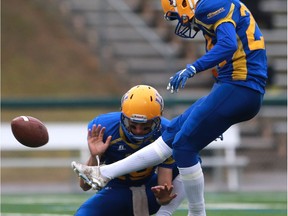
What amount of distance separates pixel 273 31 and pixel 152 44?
1.96 m

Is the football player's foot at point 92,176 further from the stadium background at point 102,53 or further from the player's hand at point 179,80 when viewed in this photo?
the stadium background at point 102,53

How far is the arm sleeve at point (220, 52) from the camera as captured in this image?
5.66 m

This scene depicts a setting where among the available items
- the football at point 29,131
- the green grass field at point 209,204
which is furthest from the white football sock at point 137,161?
the green grass field at point 209,204

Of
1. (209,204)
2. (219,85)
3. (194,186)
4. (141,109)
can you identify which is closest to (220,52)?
(219,85)

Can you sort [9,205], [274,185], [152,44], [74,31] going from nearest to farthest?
1. [9,205]
2. [274,185]
3. [152,44]
4. [74,31]

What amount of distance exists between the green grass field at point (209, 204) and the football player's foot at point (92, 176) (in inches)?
90.0

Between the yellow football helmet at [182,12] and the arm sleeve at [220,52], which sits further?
the yellow football helmet at [182,12]

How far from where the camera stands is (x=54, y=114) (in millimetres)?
15125

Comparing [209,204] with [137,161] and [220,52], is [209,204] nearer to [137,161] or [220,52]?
[137,161]

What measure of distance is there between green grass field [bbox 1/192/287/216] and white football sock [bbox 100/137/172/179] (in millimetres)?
2212

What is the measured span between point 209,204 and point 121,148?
357cm

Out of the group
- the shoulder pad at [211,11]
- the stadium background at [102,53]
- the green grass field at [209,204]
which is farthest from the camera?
the stadium background at [102,53]

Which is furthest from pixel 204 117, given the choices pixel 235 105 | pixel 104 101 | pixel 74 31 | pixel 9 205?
pixel 74 31

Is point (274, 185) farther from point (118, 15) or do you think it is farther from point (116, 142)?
point (116, 142)
